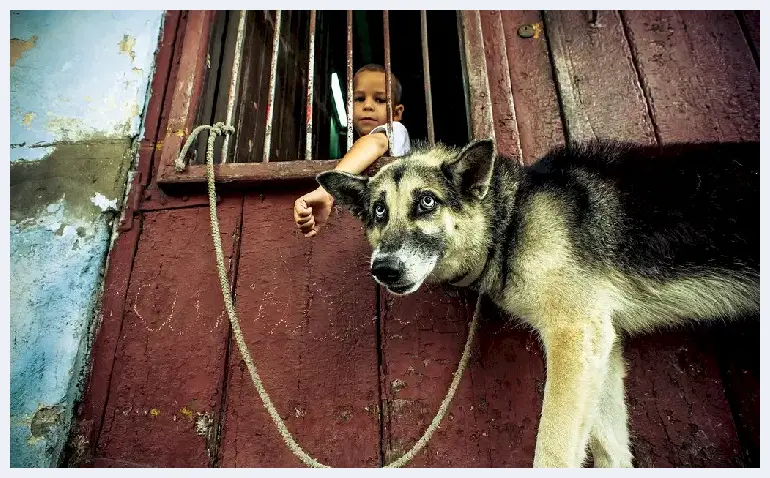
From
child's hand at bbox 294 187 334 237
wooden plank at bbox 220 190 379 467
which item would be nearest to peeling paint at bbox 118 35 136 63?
wooden plank at bbox 220 190 379 467

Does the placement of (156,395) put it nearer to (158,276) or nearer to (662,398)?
(158,276)

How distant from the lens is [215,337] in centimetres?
249

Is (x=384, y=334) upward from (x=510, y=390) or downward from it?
upward

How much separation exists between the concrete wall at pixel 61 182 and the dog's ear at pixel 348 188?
5.13 feet

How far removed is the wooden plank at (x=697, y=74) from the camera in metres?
2.87

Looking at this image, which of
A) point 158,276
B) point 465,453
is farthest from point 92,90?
point 465,453

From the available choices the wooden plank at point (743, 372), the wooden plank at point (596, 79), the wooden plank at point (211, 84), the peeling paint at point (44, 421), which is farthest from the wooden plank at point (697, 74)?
the peeling paint at point (44, 421)

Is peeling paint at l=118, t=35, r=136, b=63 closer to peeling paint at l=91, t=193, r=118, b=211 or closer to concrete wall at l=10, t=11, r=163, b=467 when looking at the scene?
concrete wall at l=10, t=11, r=163, b=467

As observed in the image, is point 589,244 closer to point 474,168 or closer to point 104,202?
point 474,168

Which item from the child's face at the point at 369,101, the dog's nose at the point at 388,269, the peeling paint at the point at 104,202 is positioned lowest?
the dog's nose at the point at 388,269

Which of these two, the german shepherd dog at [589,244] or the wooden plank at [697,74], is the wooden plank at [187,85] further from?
the wooden plank at [697,74]

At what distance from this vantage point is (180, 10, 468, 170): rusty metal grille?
3.11 m

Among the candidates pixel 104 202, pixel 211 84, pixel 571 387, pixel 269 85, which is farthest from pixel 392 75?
pixel 571 387
